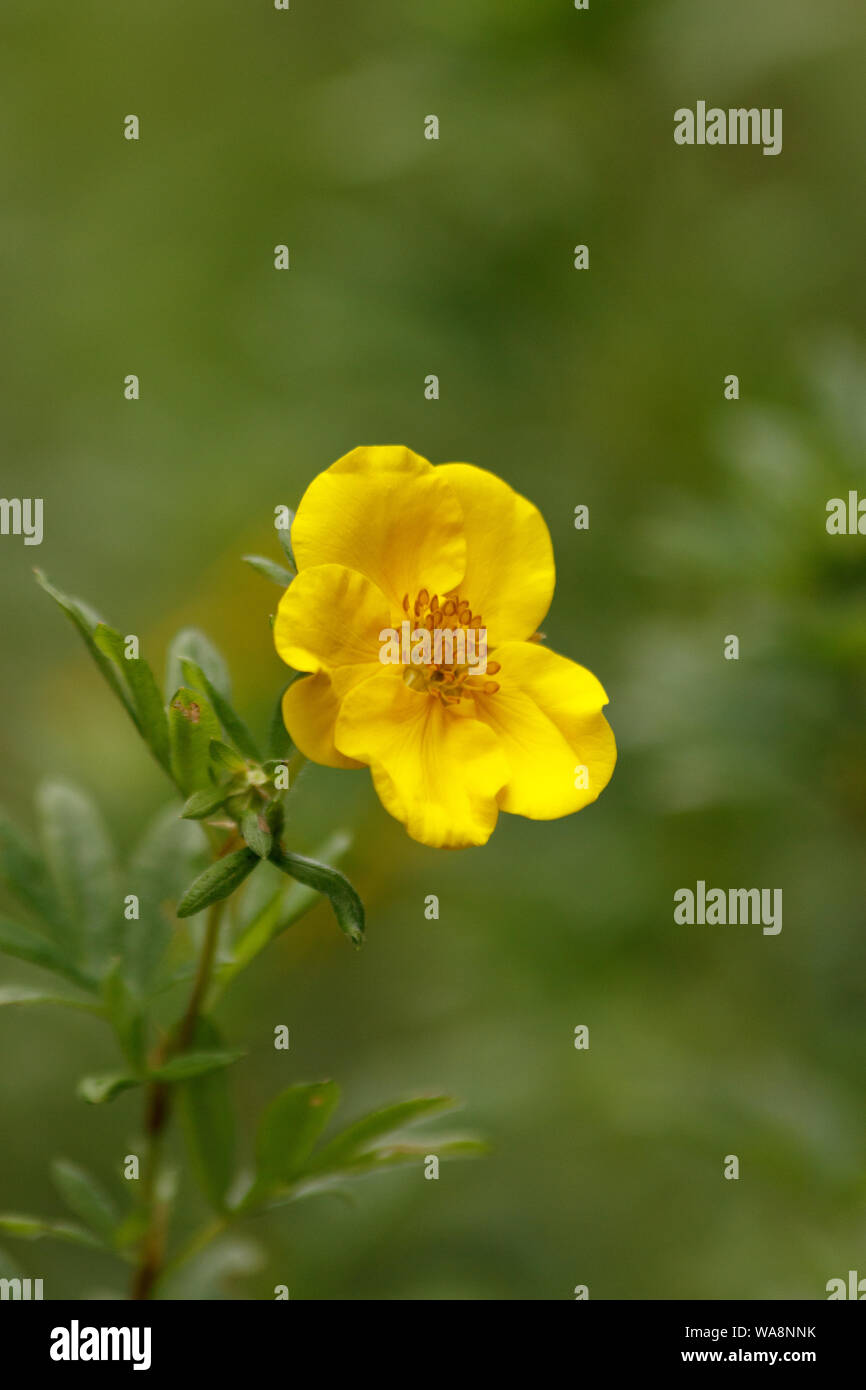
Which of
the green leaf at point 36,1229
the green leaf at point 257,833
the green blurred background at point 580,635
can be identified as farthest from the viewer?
the green blurred background at point 580,635

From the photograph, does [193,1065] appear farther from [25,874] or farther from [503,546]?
[503,546]

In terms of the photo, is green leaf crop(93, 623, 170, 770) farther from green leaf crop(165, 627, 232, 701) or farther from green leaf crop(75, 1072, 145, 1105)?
green leaf crop(75, 1072, 145, 1105)

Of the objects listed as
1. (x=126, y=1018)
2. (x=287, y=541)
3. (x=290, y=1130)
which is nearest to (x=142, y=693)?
(x=287, y=541)

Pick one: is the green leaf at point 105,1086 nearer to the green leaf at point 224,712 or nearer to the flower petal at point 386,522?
the green leaf at point 224,712

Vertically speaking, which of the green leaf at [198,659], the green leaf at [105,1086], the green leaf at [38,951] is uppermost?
the green leaf at [198,659]

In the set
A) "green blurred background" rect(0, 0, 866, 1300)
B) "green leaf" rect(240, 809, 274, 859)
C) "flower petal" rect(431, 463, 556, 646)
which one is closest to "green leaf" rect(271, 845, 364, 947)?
"green leaf" rect(240, 809, 274, 859)

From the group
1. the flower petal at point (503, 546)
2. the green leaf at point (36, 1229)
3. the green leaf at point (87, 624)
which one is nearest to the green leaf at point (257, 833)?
the green leaf at point (87, 624)
